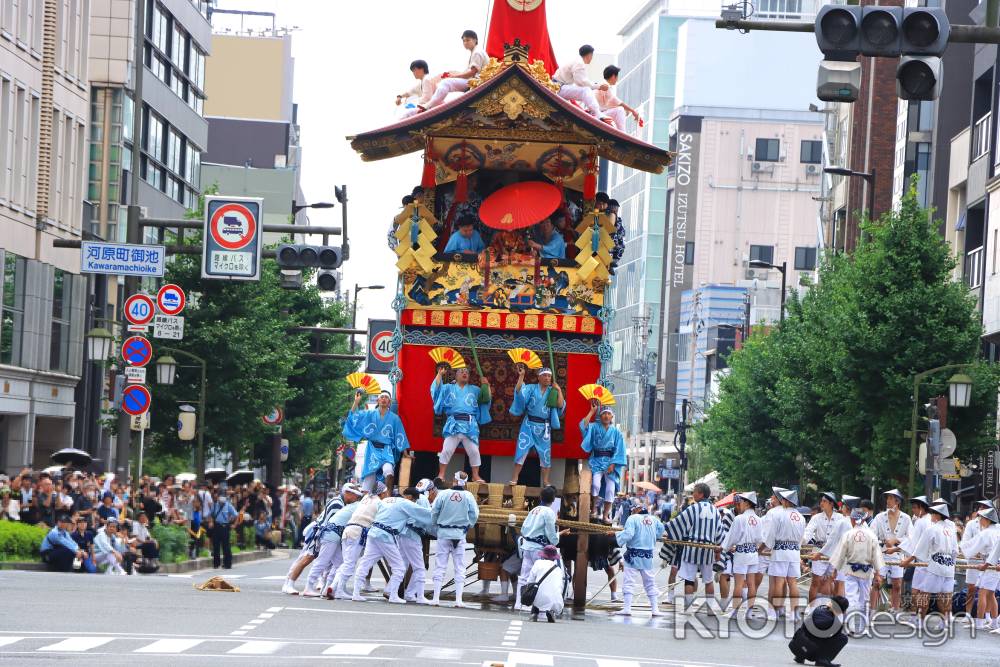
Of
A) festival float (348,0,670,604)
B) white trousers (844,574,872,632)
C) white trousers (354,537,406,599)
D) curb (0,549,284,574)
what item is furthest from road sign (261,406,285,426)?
white trousers (844,574,872,632)

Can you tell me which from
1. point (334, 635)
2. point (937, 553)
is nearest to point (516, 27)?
Answer: point (937, 553)

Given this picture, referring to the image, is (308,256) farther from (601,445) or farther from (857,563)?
(857,563)

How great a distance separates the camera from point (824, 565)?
2752 cm

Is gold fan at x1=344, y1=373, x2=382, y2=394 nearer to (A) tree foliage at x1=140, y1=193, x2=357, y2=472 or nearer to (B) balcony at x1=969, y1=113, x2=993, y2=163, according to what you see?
(A) tree foliage at x1=140, y1=193, x2=357, y2=472

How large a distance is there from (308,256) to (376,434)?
7.03 m

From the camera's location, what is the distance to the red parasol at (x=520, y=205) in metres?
24.9

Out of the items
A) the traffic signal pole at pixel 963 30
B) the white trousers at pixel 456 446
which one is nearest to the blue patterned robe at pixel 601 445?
the white trousers at pixel 456 446

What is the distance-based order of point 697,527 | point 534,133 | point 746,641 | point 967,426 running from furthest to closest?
point 967,426 → point 697,527 → point 534,133 → point 746,641

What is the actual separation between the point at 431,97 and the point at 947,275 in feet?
58.5

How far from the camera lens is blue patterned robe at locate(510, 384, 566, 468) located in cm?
2438

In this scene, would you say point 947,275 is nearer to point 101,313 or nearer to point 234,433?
point 234,433

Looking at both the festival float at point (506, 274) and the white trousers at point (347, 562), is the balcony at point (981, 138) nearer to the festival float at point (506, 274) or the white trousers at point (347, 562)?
the festival float at point (506, 274)

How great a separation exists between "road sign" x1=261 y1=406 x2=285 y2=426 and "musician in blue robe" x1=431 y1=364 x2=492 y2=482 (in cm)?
2292

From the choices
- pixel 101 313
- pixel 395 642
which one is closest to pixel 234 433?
pixel 101 313
